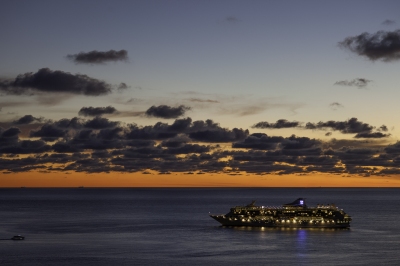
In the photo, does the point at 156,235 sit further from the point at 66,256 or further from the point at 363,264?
the point at 363,264

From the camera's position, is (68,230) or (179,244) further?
(68,230)

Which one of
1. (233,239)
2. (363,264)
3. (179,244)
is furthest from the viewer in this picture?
(233,239)

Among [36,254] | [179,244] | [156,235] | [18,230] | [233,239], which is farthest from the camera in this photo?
[18,230]

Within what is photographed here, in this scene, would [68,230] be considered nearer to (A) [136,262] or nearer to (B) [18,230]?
(B) [18,230]

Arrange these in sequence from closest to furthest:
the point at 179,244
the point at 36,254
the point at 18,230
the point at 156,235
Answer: the point at 36,254 → the point at 179,244 → the point at 156,235 → the point at 18,230

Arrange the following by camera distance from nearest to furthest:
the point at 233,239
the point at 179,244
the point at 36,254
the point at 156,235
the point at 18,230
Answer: the point at 36,254 < the point at 179,244 < the point at 233,239 < the point at 156,235 < the point at 18,230

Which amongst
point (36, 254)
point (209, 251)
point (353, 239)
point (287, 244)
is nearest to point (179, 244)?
point (209, 251)

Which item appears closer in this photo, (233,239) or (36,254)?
(36,254)

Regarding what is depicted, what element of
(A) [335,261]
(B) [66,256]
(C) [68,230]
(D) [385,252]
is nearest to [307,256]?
(A) [335,261]

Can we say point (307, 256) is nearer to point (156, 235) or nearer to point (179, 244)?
point (179, 244)
